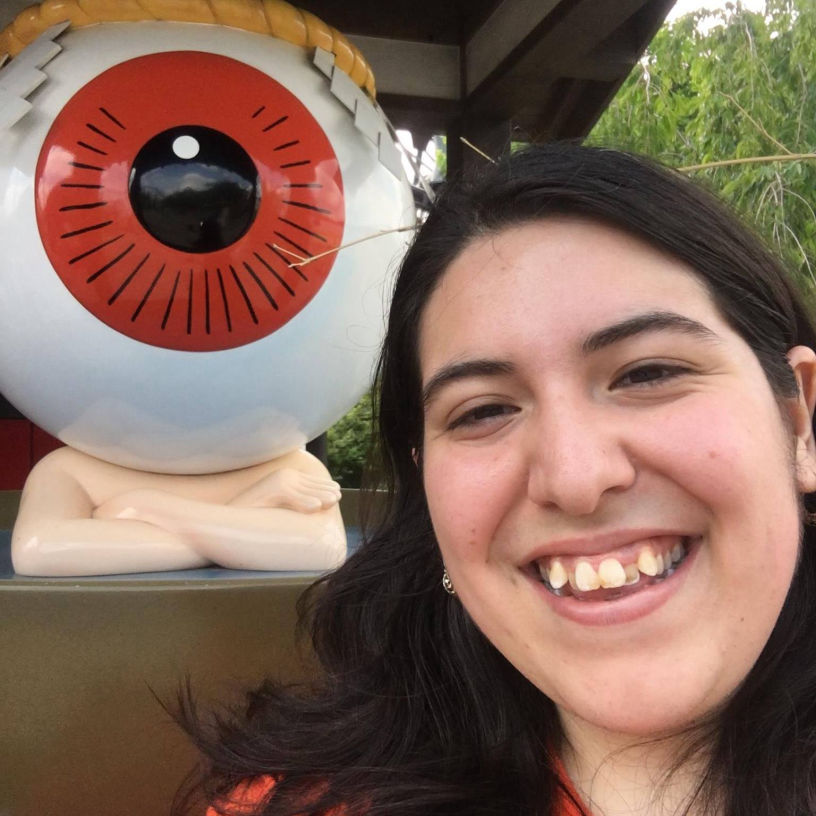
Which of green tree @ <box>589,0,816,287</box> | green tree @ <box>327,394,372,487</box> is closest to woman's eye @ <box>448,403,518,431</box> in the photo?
green tree @ <box>589,0,816,287</box>

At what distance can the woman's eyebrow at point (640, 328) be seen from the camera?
2.29ft

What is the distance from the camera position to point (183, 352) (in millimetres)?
1360

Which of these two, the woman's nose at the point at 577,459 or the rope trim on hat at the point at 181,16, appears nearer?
the woman's nose at the point at 577,459

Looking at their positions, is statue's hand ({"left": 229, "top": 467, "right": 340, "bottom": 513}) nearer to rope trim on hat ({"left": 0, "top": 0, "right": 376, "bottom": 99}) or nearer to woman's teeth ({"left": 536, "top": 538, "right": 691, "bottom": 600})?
rope trim on hat ({"left": 0, "top": 0, "right": 376, "bottom": 99})

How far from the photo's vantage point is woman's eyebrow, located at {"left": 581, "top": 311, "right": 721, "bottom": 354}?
0.70m

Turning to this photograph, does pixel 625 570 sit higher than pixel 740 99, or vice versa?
pixel 740 99

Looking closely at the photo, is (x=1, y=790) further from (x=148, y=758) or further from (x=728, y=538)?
(x=728, y=538)

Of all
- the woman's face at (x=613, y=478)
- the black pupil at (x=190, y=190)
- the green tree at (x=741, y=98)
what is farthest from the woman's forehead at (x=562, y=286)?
the green tree at (x=741, y=98)

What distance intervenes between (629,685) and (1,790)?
0.88m

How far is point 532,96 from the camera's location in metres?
2.17

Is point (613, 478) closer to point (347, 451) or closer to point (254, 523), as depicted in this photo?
point (254, 523)

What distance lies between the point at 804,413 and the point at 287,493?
2.91 ft

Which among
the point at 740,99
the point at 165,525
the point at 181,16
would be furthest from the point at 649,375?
the point at 740,99

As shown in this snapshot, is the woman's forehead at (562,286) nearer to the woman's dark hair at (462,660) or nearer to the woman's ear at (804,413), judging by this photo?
the woman's dark hair at (462,660)
